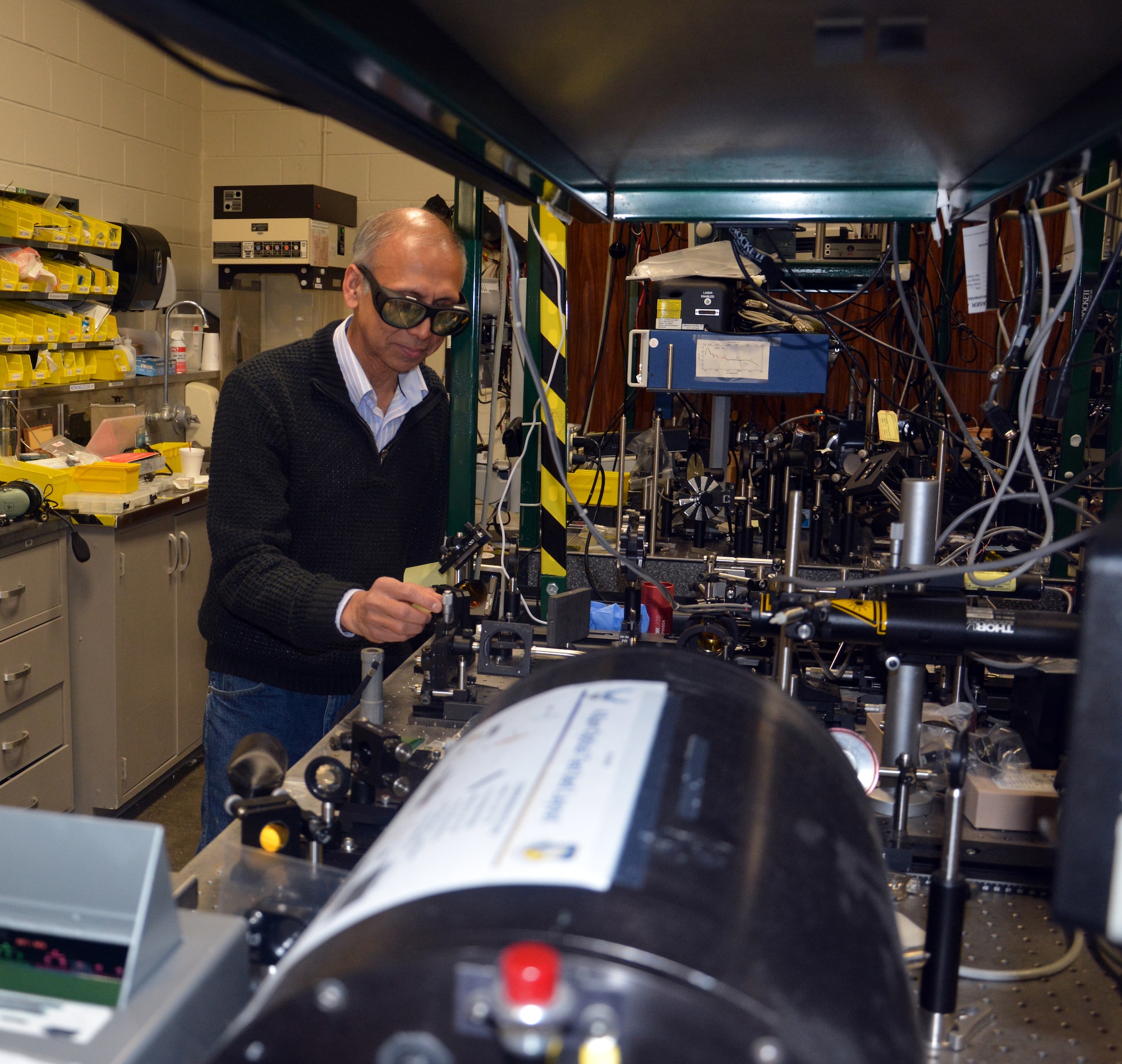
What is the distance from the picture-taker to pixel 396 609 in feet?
5.32

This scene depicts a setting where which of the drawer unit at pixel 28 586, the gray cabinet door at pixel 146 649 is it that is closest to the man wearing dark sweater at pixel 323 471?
the drawer unit at pixel 28 586

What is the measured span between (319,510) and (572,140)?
1145 millimetres

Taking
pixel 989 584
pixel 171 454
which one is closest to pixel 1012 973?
pixel 989 584

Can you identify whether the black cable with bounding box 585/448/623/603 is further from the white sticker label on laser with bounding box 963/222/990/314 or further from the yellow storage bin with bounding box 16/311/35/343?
the yellow storage bin with bounding box 16/311/35/343

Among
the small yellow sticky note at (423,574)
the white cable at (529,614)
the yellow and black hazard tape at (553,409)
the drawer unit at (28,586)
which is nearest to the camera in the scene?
the small yellow sticky note at (423,574)

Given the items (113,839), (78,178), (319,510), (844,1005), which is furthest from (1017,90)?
(78,178)

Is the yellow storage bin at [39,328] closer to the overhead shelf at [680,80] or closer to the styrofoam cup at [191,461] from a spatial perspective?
the styrofoam cup at [191,461]

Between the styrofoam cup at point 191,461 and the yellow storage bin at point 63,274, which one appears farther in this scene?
the styrofoam cup at point 191,461

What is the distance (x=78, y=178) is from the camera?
4.42m

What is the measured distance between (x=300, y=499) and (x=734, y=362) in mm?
1241

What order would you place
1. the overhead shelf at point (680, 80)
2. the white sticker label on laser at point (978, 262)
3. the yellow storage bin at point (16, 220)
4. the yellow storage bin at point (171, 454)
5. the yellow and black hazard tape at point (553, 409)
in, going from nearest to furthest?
the overhead shelf at point (680, 80)
the white sticker label on laser at point (978, 262)
the yellow and black hazard tape at point (553, 409)
the yellow storage bin at point (16, 220)
the yellow storage bin at point (171, 454)

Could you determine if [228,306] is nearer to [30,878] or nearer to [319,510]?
[319,510]

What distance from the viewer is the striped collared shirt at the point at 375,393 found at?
2.17 meters

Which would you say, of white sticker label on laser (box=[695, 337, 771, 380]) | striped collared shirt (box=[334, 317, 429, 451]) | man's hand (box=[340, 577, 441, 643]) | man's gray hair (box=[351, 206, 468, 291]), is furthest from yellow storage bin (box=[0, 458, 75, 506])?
man's hand (box=[340, 577, 441, 643])
